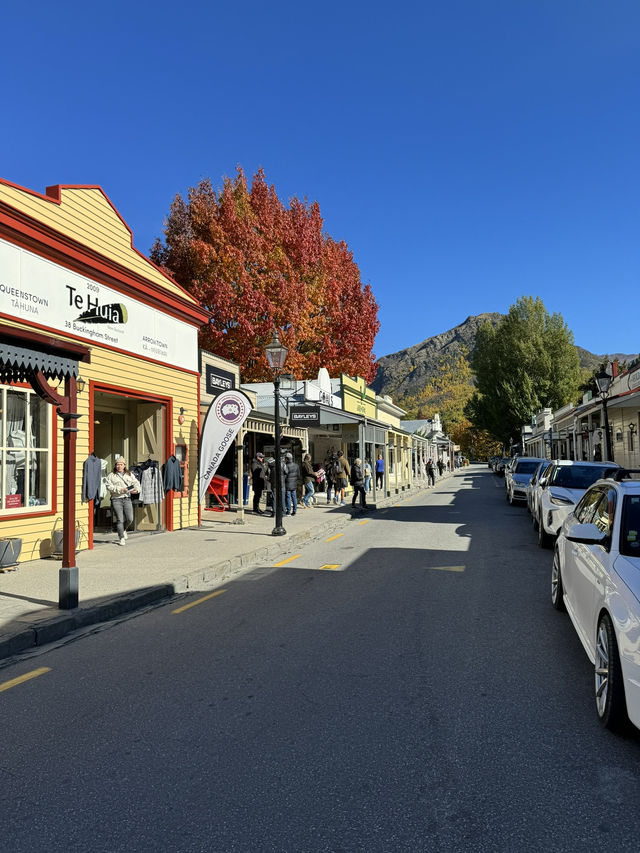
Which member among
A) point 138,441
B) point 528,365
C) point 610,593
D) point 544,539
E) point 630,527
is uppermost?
point 528,365

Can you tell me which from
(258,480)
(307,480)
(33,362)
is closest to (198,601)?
(33,362)

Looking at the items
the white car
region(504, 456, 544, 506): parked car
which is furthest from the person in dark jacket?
the white car

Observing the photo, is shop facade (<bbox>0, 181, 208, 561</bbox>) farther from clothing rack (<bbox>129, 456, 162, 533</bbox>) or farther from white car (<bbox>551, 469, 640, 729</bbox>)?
white car (<bbox>551, 469, 640, 729</bbox>)

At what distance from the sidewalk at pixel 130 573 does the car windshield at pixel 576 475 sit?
17.7 feet

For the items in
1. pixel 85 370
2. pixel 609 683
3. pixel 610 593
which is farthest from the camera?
pixel 85 370

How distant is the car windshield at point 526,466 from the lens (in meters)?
23.4

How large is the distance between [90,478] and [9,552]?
2.14m

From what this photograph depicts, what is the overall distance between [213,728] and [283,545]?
28.5 feet

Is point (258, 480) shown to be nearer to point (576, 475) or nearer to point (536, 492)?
point (536, 492)

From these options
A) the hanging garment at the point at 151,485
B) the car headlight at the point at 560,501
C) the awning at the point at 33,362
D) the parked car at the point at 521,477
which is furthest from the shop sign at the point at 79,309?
the parked car at the point at 521,477

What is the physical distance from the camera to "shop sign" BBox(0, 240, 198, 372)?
9898mm

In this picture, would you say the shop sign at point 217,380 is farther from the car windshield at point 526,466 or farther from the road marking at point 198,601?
the car windshield at point 526,466

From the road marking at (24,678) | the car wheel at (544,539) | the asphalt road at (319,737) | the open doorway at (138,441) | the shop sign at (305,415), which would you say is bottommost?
the road marking at (24,678)

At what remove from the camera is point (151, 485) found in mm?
13695
